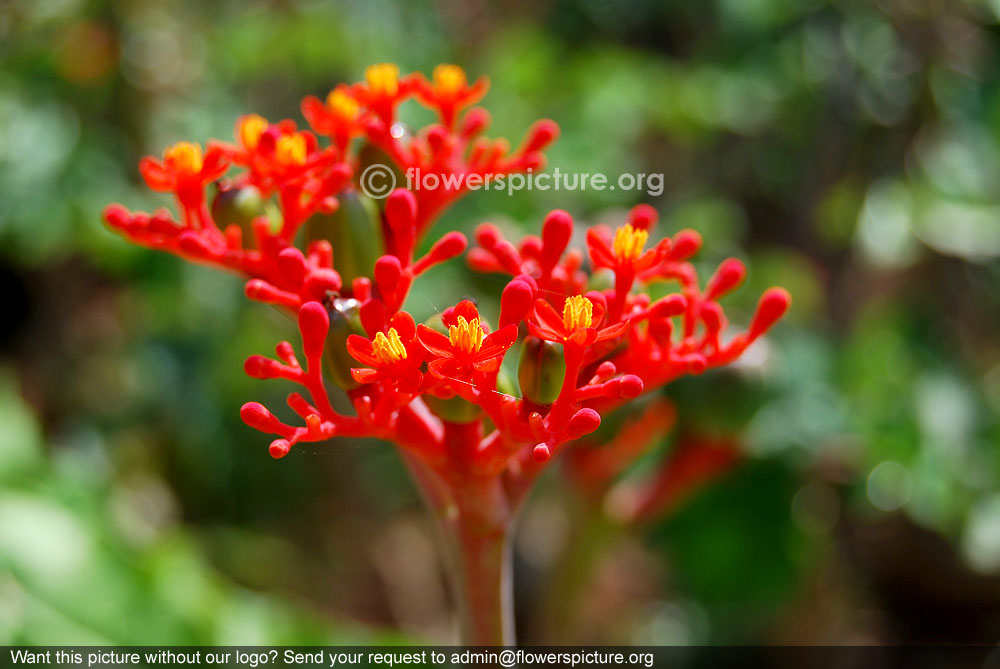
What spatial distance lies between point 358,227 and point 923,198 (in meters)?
1.21

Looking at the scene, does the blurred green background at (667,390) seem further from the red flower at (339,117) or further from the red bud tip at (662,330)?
the red bud tip at (662,330)

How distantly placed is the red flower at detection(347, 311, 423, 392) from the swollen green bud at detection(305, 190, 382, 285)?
0.67ft

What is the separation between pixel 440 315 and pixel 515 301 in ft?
0.35

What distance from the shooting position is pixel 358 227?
2.91ft

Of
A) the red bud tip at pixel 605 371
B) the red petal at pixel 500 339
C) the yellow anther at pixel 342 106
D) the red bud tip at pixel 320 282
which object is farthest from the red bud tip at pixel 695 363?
the yellow anther at pixel 342 106

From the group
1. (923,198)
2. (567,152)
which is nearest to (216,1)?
(567,152)

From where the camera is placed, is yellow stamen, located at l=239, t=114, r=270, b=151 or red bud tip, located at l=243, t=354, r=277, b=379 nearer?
red bud tip, located at l=243, t=354, r=277, b=379

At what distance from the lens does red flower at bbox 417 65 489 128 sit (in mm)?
968

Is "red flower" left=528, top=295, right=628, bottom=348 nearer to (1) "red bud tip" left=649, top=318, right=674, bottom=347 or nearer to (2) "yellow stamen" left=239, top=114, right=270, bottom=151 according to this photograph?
(1) "red bud tip" left=649, top=318, right=674, bottom=347

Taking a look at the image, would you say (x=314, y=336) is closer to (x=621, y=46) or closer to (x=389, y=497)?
(x=389, y=497)

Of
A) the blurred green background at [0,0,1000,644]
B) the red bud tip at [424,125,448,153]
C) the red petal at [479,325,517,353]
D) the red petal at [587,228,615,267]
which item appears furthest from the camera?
the blurred green background at [0,0,1000,644]

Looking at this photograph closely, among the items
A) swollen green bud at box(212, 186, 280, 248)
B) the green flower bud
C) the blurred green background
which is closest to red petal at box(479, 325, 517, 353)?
the green flower bud

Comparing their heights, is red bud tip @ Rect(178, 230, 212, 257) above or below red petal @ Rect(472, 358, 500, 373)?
above

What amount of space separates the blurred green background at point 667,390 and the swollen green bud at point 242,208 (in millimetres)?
393
